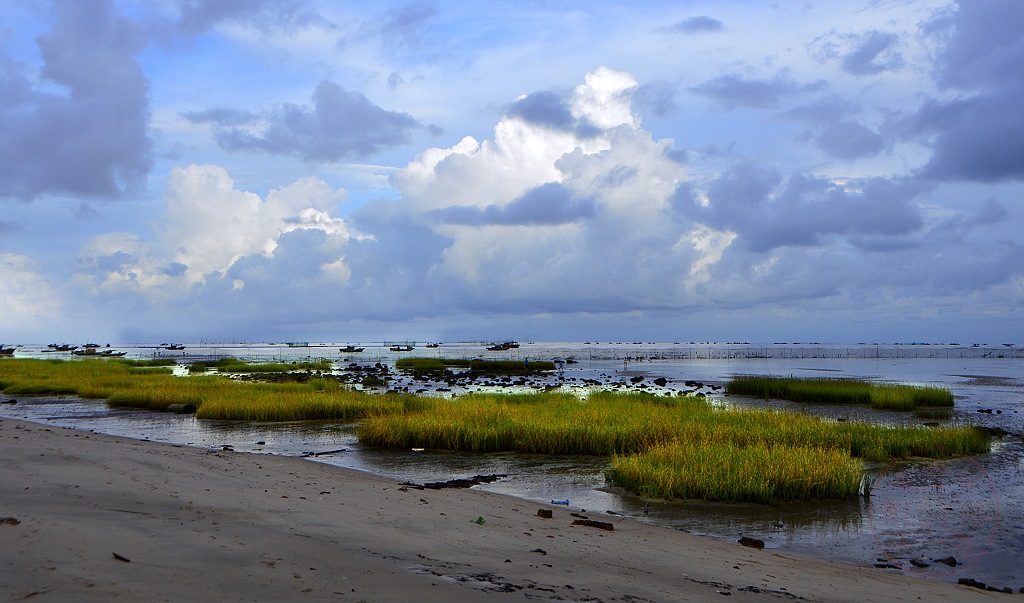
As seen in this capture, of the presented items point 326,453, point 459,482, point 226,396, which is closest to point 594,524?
point 459,482

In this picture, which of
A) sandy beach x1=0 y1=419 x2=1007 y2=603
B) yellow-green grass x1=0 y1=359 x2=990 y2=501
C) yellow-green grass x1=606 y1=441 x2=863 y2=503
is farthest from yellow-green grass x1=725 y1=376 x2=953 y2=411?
sandy beach x1=0 y1=419 x2=1007 y2=603

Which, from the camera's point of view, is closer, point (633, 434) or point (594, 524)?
point (594, 524)

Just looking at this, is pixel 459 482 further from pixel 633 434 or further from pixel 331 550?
pixel 331 550

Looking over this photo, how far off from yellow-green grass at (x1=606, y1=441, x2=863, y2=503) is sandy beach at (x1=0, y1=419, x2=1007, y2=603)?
303 cm

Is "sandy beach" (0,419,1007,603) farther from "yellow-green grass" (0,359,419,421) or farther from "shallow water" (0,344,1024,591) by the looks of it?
"yellow-green grass" (0,359,419,421)

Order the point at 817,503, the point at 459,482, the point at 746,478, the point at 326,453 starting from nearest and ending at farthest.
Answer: the point at 817,503
the point at 746,478
the point at 459,482
the point at 326,453

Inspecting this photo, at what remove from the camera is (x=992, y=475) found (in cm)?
2011

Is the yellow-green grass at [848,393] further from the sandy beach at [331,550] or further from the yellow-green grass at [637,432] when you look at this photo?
the sandy beach at [331,550]

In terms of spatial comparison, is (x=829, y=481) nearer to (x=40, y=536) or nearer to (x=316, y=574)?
(x=316, y=574)

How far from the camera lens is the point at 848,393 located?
150 feet

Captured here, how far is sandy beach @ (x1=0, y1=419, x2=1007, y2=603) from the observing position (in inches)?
250

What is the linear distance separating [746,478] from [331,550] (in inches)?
450

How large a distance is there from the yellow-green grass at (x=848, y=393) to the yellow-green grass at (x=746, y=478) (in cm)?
2827

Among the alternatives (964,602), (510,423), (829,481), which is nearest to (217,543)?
(964,602)
